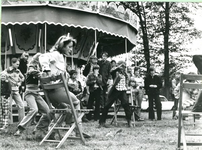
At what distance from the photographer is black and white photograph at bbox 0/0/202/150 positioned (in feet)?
17.4

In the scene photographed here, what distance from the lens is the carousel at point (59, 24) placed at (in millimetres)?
10266

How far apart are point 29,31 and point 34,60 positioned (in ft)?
21.8

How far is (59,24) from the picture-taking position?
1072 centimetres

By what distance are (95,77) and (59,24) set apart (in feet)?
6.97

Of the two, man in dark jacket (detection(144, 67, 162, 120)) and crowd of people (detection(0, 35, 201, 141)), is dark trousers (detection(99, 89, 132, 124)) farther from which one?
man in dark jacket (detection(144, 67, 162, 120))

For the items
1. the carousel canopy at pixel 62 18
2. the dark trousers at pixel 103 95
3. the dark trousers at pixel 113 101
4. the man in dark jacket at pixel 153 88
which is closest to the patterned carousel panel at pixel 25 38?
the carousel canopy at pixel 62 18

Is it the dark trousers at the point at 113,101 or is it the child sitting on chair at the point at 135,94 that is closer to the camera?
the dark trousers at the point at 113,101

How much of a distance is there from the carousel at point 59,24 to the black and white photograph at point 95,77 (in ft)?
0.10

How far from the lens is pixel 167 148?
5.05 meters

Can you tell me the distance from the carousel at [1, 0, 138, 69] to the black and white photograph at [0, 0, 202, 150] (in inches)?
1.2

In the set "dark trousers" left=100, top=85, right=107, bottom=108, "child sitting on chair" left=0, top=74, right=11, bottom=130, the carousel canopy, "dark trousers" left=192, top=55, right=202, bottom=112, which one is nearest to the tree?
the carousel canopy

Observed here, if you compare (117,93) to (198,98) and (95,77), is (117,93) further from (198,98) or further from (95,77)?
(198,98)

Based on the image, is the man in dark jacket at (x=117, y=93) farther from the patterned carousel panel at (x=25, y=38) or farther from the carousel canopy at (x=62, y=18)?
the patterned carousel panel at (x=25, y=38)

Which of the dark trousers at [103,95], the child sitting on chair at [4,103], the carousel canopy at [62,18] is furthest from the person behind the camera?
the dark trousers at [103,95]
